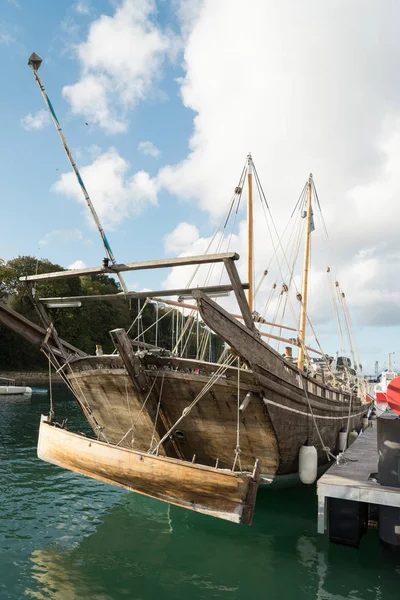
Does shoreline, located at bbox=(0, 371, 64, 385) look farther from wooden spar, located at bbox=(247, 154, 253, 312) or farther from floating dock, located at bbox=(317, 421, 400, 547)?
floating dock, located at bbox=(317, 421, 400, 547)

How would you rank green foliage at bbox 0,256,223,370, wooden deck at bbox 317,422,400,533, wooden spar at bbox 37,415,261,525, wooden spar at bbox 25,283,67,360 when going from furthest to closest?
1. green foliage at bbox 0,256,223,370
2. wooden spar at bbox 25,283,67,360
3. wooden deck at bbox 317,422,400,533
4. wooden spar at bbox 37,415,261,525

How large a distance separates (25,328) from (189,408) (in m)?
4.60

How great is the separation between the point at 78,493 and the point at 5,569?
508 centimetres

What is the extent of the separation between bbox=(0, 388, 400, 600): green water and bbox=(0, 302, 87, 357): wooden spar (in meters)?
3.85

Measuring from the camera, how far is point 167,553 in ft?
27.1

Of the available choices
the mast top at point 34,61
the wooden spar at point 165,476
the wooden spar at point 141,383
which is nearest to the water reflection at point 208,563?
the wooden spar at point 165,476

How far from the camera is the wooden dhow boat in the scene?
7.61m

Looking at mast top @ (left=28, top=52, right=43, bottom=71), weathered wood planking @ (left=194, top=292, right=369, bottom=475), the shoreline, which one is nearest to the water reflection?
weathered wood planking @ (left=194, top=292, right=369, bottom=475)

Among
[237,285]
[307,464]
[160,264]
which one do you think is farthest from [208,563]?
[160,264]

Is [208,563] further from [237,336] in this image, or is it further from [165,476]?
[237,336]

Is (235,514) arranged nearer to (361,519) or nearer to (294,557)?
(294,557)

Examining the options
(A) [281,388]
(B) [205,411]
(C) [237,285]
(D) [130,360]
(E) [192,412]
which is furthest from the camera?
(E) [192,412]

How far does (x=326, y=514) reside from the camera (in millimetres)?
8859

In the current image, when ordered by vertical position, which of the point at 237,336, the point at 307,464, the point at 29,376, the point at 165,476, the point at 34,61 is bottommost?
the point at 29,376
